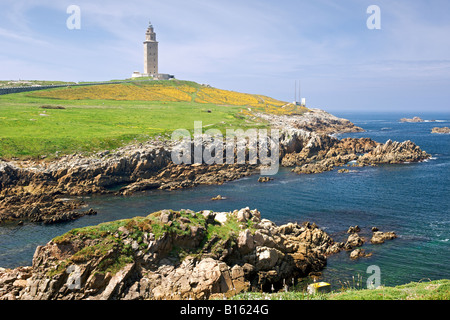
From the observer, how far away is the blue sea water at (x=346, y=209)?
34688 mm

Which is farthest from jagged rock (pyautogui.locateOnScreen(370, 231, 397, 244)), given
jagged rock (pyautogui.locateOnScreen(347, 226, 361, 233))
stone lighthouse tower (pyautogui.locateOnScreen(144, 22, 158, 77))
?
stone lighthouse tower (pyautogui.locateOnScreen(144, 22, 158, 77))

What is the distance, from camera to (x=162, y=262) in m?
27.2

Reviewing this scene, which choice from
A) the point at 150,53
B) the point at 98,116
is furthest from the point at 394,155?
the point at 150,53

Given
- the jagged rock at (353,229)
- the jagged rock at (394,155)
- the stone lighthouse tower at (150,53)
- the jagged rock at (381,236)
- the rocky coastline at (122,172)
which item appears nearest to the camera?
the jagged rock at (381,236)

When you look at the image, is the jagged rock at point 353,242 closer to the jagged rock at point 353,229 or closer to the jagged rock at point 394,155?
the jagged rock at point 353,229

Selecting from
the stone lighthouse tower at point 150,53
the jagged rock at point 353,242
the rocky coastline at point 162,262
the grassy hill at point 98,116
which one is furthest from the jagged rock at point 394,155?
the stone lighthouse tower at point 150,53

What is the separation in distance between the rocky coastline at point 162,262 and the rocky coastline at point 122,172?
2401 cm

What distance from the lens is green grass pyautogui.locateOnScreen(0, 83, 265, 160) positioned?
6738 centimetres

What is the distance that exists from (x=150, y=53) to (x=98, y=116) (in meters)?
91.2

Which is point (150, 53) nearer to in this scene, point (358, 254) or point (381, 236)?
point (381, 236)

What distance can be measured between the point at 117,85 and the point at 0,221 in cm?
12183

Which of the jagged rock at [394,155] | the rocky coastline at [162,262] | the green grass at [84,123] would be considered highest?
the green grass at [84,123]

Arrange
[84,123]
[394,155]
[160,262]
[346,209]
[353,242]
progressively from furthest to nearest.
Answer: [394,155] → [84,123] → [346,209] → [353,242] → [160,262]
